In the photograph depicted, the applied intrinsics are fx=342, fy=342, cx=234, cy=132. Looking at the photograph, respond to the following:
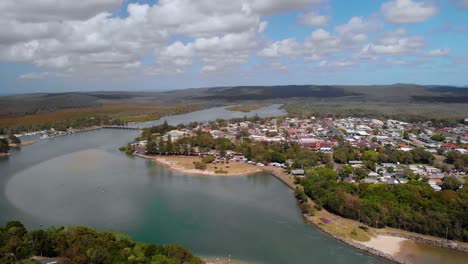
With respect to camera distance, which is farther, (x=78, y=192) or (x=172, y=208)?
(x=78, y=192)

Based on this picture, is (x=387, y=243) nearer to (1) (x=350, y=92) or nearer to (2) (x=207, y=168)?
(2) (x=207, y=168)

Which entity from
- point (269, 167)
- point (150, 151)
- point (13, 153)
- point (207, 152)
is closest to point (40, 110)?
point (13, 153)

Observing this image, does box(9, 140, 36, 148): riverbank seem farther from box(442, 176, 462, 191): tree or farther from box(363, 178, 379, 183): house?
box(442, 176, 462, 191): tree

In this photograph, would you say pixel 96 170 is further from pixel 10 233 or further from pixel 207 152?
pixel 10 233

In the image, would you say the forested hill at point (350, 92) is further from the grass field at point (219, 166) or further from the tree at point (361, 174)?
the tree at point (361, 174)

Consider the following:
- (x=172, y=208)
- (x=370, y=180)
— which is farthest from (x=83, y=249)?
(x=370, y=180)

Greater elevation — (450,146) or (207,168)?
(450,146)

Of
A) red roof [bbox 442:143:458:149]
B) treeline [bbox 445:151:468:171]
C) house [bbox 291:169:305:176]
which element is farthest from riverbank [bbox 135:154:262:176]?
red roof [bbox 442:143:458:149]
